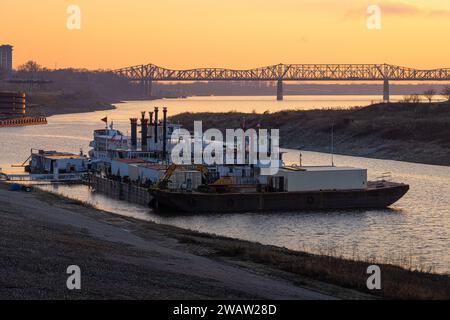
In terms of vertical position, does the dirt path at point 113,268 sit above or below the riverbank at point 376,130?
below

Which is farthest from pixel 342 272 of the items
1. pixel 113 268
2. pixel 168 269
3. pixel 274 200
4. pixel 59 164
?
pixel 59 164

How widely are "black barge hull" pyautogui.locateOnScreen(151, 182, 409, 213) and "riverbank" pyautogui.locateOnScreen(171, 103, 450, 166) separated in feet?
108

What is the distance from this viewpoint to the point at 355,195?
53062 millimetres

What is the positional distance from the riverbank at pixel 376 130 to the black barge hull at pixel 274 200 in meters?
32.8

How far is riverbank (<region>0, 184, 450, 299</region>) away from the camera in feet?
68.3

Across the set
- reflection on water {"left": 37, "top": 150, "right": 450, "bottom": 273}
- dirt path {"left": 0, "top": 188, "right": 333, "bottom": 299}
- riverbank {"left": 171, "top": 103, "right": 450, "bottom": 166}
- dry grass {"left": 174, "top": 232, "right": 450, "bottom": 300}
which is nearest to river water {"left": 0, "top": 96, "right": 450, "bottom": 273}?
reflection on water {"left": 37, "top": 150, "right": 450, "bottom": 273}

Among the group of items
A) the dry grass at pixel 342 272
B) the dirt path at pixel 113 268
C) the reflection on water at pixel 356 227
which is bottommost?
the reflection on water at pixel 356 227

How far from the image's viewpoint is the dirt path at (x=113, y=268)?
20500 mm

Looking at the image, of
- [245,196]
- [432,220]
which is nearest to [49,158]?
[245,196]

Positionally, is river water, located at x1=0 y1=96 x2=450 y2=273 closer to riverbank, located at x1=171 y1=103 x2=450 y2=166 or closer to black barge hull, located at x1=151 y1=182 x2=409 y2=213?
black barge hull, located at x1=151 y1=182 x2=409 y2=213

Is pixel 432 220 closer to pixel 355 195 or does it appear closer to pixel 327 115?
pixel 355 195

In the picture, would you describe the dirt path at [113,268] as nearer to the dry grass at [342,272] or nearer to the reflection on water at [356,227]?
the dry grass at [342,272]

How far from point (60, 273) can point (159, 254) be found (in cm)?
611

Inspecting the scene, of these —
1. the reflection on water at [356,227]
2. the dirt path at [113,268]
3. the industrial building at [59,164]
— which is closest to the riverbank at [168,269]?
the dirt path at [113,268]
